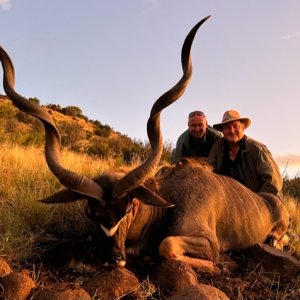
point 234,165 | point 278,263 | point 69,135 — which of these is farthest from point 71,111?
point 278,263

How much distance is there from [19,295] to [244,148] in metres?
4.63

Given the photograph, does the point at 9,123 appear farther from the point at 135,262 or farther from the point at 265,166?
the point at 135,262

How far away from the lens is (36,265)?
179 inches

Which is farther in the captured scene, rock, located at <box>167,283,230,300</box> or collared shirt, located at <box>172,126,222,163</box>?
collared shirt, located at <box>172,126,222,163</box>

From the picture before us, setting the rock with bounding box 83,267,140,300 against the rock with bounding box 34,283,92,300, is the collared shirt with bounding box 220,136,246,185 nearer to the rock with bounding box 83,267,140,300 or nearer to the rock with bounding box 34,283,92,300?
the rock with bounding box 83,267,140,300

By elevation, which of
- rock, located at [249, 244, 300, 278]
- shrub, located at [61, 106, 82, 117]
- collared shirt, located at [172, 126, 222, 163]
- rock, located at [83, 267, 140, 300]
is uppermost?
shrub, located at [61, 106, 82, 117]

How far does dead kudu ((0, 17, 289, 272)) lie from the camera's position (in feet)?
14.6

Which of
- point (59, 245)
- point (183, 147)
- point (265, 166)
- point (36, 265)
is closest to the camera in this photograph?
point (36, 265)

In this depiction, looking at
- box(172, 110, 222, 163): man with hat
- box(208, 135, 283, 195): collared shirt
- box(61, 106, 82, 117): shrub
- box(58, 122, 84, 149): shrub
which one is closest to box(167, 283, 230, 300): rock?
box(208, 135, 283, 195): collared shirt

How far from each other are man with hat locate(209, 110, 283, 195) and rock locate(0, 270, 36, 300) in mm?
4298

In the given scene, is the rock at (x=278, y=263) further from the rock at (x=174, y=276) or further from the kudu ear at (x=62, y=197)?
the kudu ear at (x=62, y=197)

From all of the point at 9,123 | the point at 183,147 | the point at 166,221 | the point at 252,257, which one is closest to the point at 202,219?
the point at 166,221

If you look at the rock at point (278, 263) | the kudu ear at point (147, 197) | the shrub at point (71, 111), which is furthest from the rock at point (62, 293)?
the shrub at point (71, 111)

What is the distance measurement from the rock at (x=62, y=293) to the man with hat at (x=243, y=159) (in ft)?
13.7
